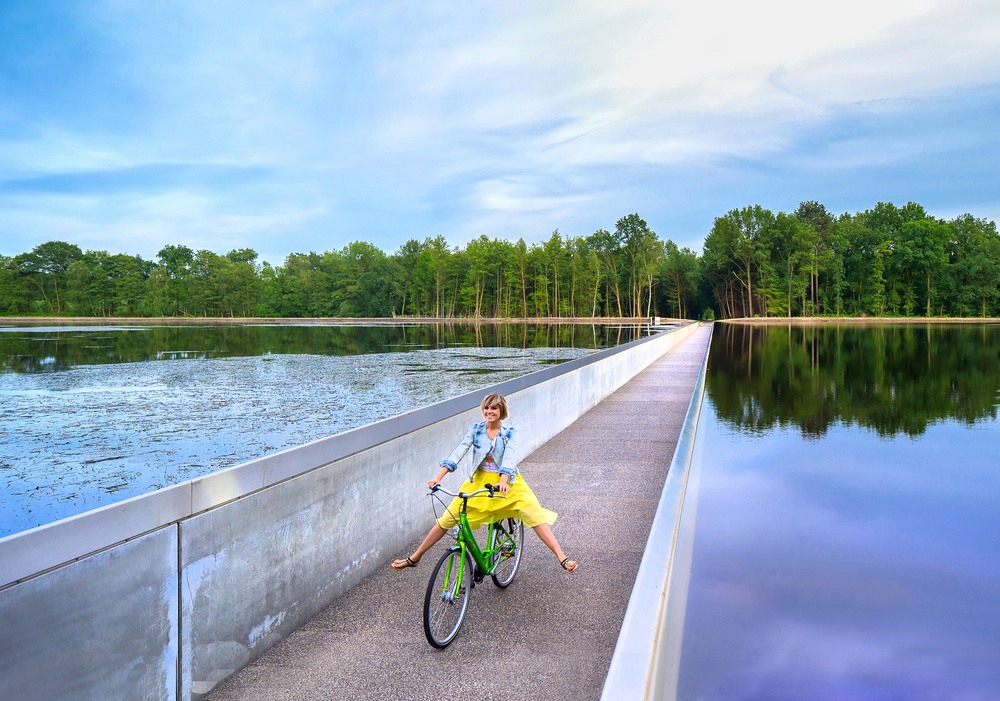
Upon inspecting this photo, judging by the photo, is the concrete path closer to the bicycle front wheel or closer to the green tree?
A: the bicycle front wheel

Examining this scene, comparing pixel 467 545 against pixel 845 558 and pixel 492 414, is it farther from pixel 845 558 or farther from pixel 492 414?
pixel 845 558

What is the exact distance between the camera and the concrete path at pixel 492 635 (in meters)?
3.98

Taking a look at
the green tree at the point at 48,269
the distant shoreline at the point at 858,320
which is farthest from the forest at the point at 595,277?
the distant shoreline at the point at 858,320

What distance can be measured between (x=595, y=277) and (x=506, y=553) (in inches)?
5008

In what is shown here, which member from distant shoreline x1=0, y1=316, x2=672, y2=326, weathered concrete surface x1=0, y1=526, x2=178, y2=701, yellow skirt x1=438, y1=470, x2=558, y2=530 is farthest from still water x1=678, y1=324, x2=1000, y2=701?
distant shoreline x1=0, y1=316, x2=672, y2=326

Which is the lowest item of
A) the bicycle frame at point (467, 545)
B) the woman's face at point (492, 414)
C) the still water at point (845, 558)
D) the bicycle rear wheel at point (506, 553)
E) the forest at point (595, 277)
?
the still water at point (845, 558)

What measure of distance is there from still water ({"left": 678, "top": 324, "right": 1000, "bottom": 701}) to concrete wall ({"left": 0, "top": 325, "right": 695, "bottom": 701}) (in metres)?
2.77

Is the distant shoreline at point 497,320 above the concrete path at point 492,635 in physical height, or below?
above

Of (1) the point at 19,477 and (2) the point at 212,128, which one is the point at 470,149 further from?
(1) the point at 19,477

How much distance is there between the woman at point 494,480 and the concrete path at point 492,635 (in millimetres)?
415

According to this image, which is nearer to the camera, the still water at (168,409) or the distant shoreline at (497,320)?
the still water at (168,409)

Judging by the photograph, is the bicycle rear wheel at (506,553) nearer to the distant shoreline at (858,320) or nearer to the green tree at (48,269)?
the distant shoreline at (858,320)

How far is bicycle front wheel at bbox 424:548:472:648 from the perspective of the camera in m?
4.26

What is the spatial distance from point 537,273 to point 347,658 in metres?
133
